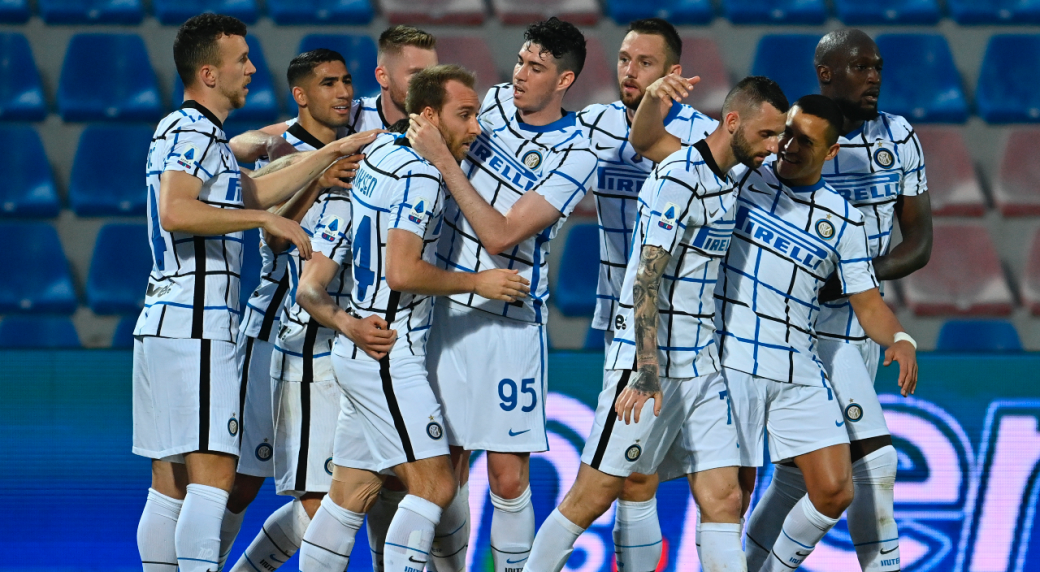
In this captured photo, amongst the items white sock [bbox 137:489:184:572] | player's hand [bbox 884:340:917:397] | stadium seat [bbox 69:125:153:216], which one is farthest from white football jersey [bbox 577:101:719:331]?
stadium seat [bbox 69:125:153:216]

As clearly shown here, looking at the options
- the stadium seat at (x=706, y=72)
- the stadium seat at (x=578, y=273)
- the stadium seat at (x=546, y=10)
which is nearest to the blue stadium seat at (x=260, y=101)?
the stadium seat at (x=546, y=10)

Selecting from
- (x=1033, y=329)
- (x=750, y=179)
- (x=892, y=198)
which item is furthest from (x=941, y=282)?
(x=750, y=179)

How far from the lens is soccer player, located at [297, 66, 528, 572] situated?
142 inches

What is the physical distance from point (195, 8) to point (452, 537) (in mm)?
4918

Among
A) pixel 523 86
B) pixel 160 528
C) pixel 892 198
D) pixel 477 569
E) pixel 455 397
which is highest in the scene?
pixel 523 86

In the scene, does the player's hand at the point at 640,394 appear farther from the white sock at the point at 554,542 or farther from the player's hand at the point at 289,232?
the player's hand at the point at 289,232

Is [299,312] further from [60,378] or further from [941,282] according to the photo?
[941,282]

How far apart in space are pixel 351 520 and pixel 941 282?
491 centimetres

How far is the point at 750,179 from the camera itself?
4.20m

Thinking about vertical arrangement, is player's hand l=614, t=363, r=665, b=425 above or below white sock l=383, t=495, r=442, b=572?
above

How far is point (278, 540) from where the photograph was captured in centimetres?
432

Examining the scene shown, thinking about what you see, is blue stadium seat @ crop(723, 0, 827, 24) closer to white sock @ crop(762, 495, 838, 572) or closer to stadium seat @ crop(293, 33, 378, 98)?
stadium seat @ crop(293, 33, 378, 98)

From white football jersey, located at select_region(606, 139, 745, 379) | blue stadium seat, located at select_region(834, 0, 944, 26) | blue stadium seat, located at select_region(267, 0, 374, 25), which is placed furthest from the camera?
blue stadium seat, located at select_region(834, 0, 944, 26)

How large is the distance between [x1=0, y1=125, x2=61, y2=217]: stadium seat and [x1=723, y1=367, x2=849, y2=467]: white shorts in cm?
501
